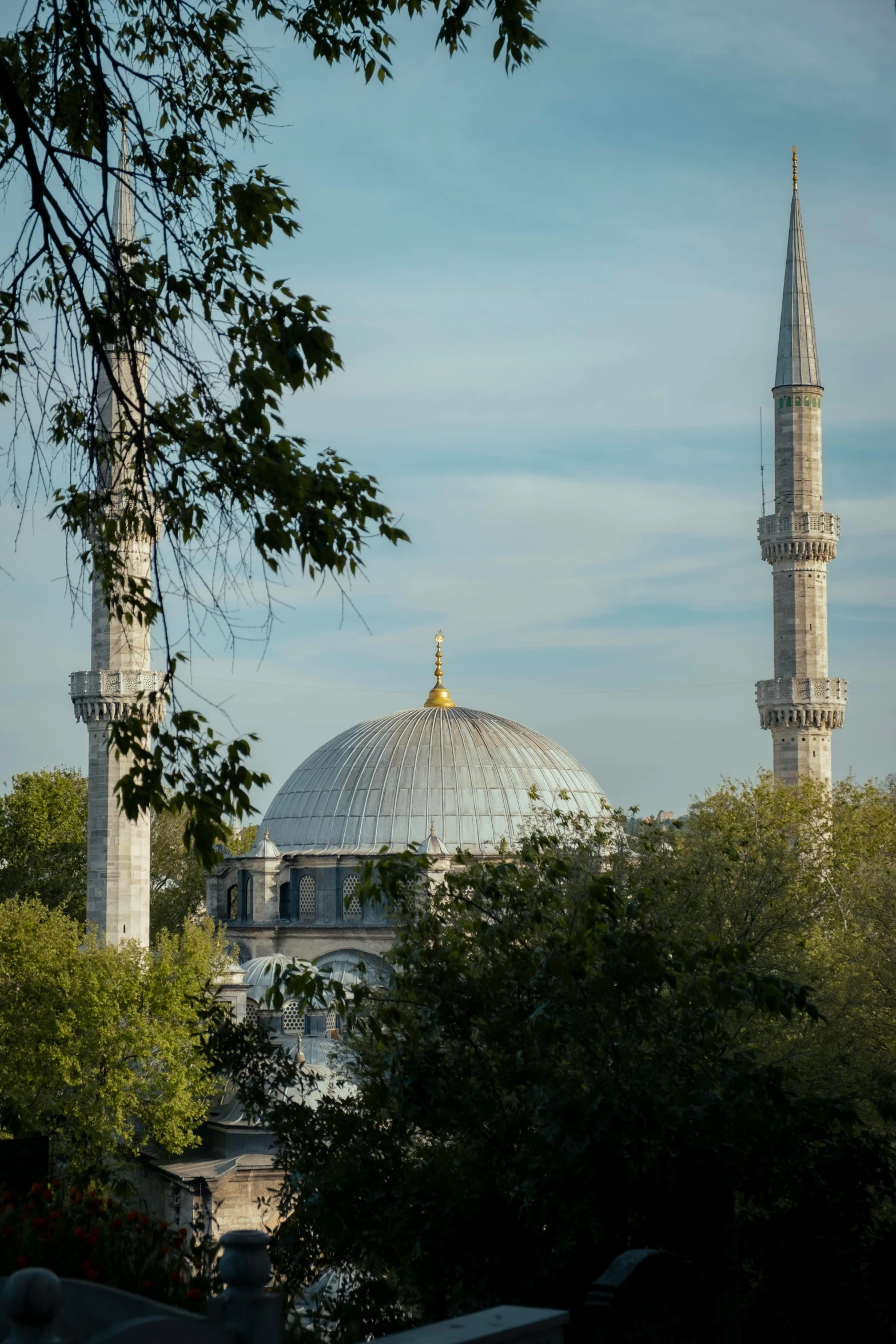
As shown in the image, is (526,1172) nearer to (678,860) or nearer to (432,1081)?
(432,1081)

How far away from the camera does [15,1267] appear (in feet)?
23.3

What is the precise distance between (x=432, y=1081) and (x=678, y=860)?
13.8 m

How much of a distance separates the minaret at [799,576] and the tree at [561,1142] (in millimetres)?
32073

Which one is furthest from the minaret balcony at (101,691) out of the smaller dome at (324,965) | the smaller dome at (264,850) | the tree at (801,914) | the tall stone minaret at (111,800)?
the tree at (801,914)

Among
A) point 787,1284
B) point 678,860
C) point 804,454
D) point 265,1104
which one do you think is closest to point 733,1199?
point 787,1284

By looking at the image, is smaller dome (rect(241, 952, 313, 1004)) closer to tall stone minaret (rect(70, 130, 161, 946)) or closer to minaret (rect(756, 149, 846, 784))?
tall stone minaret (rect(70, 130, 161, 946))

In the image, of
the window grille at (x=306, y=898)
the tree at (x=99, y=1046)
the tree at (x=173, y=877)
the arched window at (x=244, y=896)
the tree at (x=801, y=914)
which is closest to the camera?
the tree at (x=801, y=914)

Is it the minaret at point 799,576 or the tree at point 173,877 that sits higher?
the minaret at point 799,576

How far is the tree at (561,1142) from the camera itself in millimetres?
8812

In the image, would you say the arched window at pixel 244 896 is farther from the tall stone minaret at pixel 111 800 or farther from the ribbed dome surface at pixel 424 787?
the tall stone minaret at pixel 111 800

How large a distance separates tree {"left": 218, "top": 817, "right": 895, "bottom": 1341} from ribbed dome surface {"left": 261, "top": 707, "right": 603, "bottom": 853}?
40.4 metres

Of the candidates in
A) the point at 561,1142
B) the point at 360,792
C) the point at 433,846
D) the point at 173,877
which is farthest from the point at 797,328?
the point at 561,1142

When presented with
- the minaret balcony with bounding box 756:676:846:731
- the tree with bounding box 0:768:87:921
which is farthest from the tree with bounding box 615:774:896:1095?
the tree with bounding box 0:768:87:921

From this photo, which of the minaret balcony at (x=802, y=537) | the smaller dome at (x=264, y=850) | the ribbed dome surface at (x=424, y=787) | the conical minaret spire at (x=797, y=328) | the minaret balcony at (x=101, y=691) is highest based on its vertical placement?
the conical minaret spire at (x=797, y=328)
